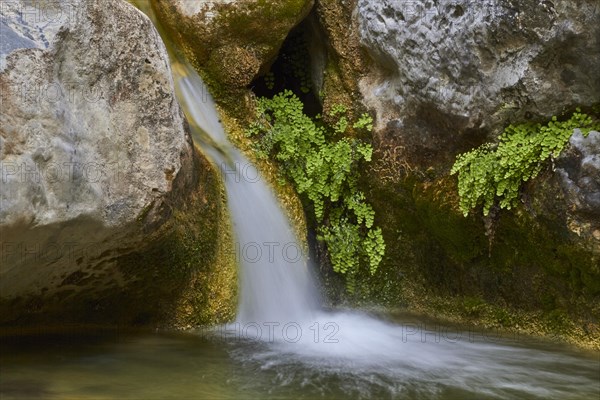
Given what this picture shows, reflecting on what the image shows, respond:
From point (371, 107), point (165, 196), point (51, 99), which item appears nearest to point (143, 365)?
point (165, 196)

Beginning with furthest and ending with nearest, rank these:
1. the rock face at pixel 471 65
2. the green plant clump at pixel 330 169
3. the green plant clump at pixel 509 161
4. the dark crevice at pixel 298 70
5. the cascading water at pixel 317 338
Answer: the dark crevice at pixel 298 70
the green plant clump at pixel 330 169
the green plant clump at pixel 509 161
the rock face at pixel 471 65
the cascading water at pixel 317 338

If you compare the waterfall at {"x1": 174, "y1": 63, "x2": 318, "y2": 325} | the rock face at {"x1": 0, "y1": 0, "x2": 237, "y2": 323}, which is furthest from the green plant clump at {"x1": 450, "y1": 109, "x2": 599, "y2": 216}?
the rock face at {"x1": 0, "y1": 0, "x2": 237, "y2": 323}

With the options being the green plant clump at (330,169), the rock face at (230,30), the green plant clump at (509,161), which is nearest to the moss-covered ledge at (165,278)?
the green plant clump at (330,169)

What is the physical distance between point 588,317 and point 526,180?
1.25 m

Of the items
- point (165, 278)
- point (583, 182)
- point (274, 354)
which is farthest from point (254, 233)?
point (583, 182)

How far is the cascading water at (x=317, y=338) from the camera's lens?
16.6 ft

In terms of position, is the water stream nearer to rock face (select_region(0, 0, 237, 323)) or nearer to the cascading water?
the cascading water

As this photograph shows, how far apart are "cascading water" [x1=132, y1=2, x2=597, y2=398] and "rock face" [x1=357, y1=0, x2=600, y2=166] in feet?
4.83

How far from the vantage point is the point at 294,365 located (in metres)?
5.29

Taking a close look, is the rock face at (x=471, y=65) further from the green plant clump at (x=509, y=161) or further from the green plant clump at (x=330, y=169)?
the green plant clump at (x=330, y=169)

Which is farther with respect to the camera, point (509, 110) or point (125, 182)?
point (509, 110)

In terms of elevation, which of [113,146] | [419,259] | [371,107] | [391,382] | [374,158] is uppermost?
[371,107]

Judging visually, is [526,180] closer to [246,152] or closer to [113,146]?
[246,152]

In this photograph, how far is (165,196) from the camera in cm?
530
